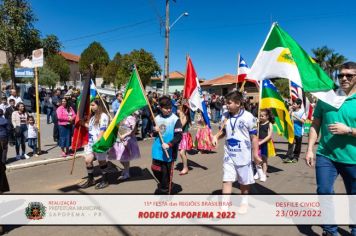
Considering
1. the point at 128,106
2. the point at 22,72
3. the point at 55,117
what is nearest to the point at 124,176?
the point at 128,106

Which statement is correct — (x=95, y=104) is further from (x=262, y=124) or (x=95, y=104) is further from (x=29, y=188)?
(x=262, y=124)

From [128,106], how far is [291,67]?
109 inches

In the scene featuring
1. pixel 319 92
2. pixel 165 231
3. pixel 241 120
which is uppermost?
pixel 319 92

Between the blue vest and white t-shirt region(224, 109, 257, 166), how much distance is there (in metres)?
1.09

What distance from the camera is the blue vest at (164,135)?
200 inches

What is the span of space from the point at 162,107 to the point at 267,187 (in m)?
2.65

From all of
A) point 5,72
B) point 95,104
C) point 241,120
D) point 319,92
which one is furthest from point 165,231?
point 5,72

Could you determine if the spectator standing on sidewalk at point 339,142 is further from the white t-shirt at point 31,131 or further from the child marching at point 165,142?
the white t-shirt at point 31,131

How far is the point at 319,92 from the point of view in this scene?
12.5ft

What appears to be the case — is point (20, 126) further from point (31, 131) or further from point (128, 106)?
point (128, 106)

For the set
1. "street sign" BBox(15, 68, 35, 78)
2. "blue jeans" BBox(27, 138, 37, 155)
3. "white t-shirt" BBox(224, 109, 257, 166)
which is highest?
"street sign" BBox(15, 68, 35, 78)

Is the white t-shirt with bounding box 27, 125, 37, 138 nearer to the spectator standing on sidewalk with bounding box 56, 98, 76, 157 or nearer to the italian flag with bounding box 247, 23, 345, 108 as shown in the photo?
the spectator standing on sidewalk with bounding box 56, 98, 76, 157

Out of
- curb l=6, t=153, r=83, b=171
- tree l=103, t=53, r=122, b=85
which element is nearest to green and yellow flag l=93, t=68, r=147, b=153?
curb l=6, t=153, r=83, b=171

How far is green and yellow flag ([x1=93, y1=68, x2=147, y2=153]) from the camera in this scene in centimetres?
554
